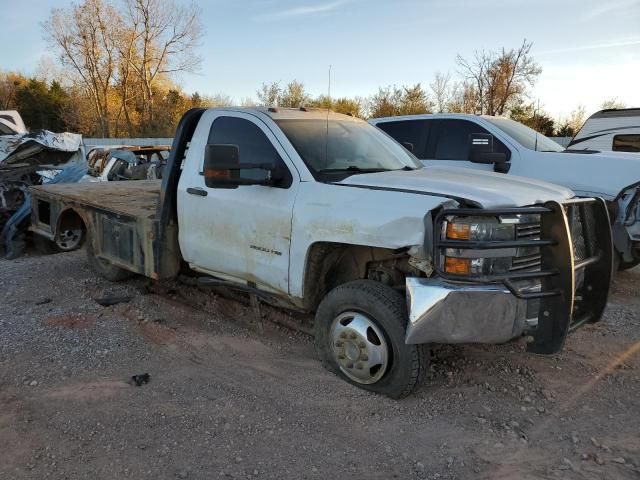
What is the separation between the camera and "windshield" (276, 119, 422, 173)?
422cm

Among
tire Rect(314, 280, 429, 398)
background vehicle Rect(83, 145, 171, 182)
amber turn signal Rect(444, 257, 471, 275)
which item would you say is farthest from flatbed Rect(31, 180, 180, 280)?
amber turn signal Rect(444, 257, 471, 275)

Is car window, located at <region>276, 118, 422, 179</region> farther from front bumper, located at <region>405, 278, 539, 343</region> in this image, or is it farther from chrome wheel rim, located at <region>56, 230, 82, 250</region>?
chrome wheel rim, located at <region>56, 230, 82, 250</region>

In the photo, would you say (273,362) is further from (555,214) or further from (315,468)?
(555,214)

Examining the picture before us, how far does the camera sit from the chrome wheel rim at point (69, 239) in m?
7.20

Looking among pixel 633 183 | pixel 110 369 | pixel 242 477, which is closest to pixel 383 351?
pixel 242 477

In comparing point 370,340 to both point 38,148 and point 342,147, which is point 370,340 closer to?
point 342,147

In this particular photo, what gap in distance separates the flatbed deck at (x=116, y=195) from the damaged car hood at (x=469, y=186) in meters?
2.45

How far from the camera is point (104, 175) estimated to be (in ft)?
35.3

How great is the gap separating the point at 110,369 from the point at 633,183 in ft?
18.3

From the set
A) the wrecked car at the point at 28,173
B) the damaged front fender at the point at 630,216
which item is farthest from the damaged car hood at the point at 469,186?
the wrecked car at the point at 28,173

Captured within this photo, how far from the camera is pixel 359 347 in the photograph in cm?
369

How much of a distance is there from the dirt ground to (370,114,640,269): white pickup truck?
1.25 metres

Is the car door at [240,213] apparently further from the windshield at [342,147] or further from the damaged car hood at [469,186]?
the damaged car hood at [469,186]

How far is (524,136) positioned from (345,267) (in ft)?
14.4
